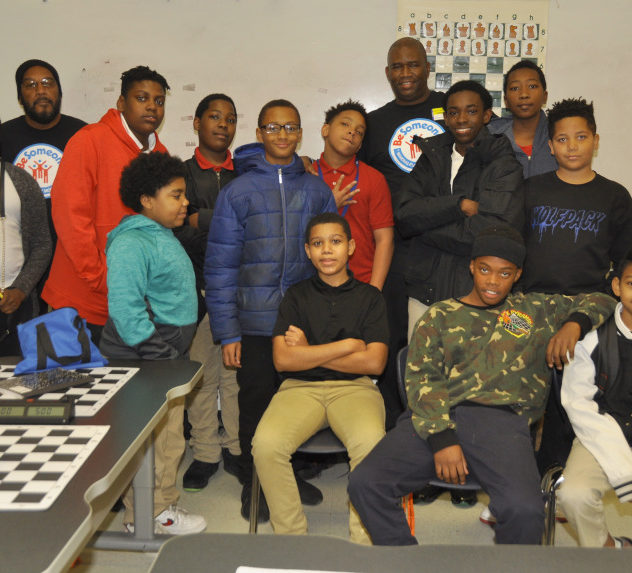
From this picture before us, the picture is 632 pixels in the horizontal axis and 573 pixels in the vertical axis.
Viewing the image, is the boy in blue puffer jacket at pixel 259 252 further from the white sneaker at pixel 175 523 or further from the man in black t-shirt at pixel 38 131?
the man in black t-shirt at pixel 38 131

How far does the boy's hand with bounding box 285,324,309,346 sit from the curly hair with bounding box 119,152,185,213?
30.0 inches

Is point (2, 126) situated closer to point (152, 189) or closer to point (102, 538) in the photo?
point (152, 189)

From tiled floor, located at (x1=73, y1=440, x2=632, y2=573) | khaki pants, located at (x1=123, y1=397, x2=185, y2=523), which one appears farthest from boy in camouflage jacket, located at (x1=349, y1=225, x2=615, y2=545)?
khaki pants, located at (x1=123, y1=397, x2=185, y2=523)

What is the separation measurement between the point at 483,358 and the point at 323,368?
0.64 m

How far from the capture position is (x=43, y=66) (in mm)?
3361

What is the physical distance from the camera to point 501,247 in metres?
2.24

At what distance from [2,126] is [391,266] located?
7.43 feet

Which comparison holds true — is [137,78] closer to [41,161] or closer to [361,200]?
[41,161]

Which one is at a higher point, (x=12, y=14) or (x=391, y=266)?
(x=12, y=14)

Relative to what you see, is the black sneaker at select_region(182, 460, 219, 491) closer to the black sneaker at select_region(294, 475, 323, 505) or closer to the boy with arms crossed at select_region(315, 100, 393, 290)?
the black sneaker at select_region(294, 475, 323, 505)

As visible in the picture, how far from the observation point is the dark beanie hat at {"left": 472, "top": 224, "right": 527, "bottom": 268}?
7.36 feet

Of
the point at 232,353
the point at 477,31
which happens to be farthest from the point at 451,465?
the point at 477,31

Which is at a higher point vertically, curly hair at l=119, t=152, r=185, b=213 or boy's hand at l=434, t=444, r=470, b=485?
curly hair at l=119, t=152, r=185, b=213

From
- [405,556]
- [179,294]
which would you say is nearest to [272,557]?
[405,556]
